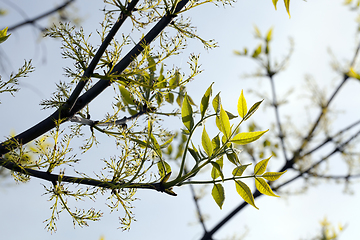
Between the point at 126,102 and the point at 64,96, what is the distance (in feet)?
0.47

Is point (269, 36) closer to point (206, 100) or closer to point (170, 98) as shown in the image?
point (170, 98)

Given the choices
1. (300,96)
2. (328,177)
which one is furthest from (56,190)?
(300,96)

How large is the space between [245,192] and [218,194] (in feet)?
0.12

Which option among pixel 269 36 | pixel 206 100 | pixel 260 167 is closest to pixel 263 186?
pixel 260 167

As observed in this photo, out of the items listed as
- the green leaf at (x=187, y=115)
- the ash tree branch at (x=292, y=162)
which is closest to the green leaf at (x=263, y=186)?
the green leaf at (x=187, y=115)

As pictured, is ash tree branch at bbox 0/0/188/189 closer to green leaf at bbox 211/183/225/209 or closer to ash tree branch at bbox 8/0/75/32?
green leaf at bbox 211/183/225/209

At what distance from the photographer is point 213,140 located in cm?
39

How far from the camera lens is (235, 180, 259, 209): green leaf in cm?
34

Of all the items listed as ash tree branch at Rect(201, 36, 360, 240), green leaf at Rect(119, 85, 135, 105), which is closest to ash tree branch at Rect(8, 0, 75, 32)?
green leaf at Rect(119, 85, 135, 105)

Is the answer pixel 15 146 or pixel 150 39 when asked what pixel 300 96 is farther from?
pixel 15 146

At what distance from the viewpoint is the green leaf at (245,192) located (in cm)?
34

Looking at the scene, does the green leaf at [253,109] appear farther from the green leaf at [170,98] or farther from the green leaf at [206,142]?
the green leaf at [170,98]

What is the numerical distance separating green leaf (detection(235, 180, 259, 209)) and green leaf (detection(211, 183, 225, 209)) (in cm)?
2

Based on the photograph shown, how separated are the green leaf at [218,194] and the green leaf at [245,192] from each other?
22 millimetres
